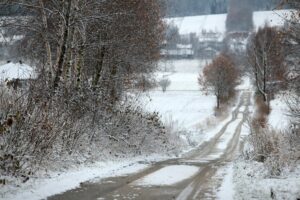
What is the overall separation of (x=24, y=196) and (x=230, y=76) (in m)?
75.8

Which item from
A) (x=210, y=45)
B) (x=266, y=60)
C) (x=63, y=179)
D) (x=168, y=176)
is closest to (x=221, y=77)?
Result: (x=266, y=60)

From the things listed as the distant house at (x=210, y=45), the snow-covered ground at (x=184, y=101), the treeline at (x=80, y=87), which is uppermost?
the distant house at (x=210, y=45)

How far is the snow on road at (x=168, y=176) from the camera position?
12.1m

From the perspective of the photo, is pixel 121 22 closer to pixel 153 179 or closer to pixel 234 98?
pixel 153 179

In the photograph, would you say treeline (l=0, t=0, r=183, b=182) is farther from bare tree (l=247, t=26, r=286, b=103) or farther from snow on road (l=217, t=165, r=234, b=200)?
bare tree (l=247, t=26, r=286, b=103)

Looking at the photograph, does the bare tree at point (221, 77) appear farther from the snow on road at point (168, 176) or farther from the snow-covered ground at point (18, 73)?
the snow on road at point (168, 176)

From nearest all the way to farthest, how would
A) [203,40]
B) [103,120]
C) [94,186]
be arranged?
[94,186]
[103,120]
[203,40]

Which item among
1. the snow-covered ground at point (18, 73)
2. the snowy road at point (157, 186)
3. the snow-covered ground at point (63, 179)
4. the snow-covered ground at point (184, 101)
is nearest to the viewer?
the snow-covered ground at point (63, 179)

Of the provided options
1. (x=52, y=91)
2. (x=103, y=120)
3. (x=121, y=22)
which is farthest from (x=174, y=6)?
(x=52, y=91)

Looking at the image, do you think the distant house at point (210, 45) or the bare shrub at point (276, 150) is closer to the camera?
the bare shrub at point (276, 150)

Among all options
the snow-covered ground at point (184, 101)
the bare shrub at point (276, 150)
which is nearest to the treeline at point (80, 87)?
the bare shrub at point (276, 150)

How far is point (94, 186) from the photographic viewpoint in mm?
10992

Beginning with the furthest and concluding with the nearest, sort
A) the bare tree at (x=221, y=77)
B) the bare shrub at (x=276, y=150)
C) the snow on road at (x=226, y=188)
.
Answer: the bare tree at (x=221, y=77)
the bare shrub at (x=276, y=150)
the snow on road at (x=226, y=188)

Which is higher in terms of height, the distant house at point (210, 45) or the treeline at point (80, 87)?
the distant house at point (210, 45)
